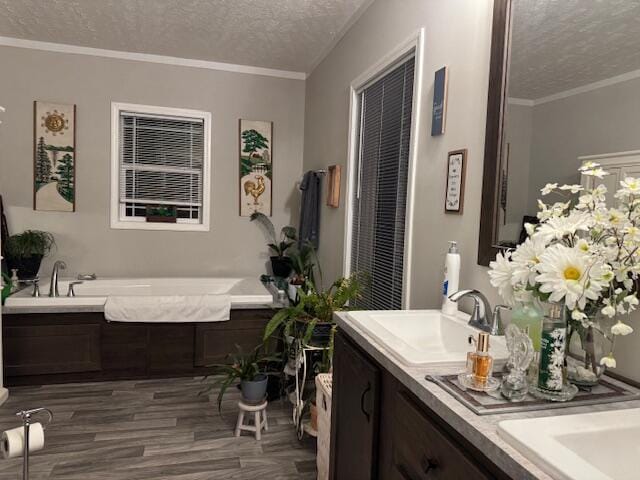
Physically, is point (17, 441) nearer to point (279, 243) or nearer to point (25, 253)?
point (25, 253)

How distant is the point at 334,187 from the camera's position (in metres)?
3.21

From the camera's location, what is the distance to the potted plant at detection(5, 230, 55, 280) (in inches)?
141

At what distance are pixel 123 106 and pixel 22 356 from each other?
7.39 ft

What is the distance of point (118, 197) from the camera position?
410cm

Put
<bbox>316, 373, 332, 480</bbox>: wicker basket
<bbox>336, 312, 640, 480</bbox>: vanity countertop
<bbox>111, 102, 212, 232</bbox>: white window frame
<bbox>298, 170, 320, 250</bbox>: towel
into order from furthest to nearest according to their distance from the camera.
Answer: <bbox>111, 102, 212, 232</bbox>: white window frame → <bbox>298, 170, 320, 250</bbox>: towel → <bbox>316, 373, 332, 480</bbox>: wicker basket → <bbox>336, 312, 640, 480</bbox>: vanity countertop

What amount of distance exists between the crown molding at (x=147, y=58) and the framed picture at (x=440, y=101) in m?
2.71

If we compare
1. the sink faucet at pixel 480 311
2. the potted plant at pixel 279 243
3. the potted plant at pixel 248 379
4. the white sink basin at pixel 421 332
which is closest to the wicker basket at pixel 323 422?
the potted plant at pixel 248 379

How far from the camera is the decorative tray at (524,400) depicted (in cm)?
92

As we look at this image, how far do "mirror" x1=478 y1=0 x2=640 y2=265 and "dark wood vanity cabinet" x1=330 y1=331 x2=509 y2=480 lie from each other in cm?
62

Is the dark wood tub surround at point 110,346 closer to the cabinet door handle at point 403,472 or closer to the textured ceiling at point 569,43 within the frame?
the cabinet door handle at point 403,472

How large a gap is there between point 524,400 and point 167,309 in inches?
108

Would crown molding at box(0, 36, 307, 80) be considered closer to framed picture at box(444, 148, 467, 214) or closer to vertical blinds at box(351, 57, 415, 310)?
vertical blinds at box(351, 57, 415, 310)

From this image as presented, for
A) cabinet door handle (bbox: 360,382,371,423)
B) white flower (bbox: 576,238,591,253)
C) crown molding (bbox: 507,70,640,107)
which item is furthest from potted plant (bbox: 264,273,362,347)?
white flower (bbox: 576,238,591,253)

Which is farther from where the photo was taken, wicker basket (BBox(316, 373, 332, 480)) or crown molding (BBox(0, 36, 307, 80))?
crown molding (BBox(0, 36, 307, 80))
